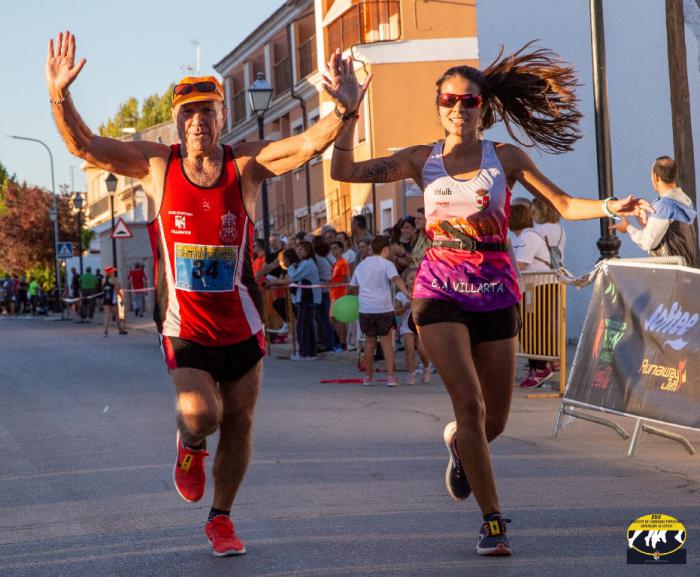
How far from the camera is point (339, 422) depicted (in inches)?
468

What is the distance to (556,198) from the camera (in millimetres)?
6363

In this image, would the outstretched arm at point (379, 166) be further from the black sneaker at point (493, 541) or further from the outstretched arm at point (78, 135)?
the black sneaker at point (493, 541)

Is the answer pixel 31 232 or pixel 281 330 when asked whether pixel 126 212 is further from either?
pixel 281 330

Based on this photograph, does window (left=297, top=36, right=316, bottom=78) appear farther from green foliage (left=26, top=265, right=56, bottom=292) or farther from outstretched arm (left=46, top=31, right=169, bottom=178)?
outstretched arm (left=46, top=31, right=169, bottom=178)

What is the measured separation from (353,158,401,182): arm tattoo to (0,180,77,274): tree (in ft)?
240

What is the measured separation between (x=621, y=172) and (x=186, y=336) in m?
17.3

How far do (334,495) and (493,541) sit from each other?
2.01m

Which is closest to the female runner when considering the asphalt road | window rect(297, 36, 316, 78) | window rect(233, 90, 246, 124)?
the asphalt road

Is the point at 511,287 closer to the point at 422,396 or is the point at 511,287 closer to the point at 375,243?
the point at 422,396

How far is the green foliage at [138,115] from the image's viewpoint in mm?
111938

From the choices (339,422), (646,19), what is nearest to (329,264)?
(646,19)

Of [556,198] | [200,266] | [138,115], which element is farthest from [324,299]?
[138,115]

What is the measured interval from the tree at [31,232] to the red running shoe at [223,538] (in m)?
73.3

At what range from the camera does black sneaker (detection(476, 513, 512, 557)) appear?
19.4 feet
